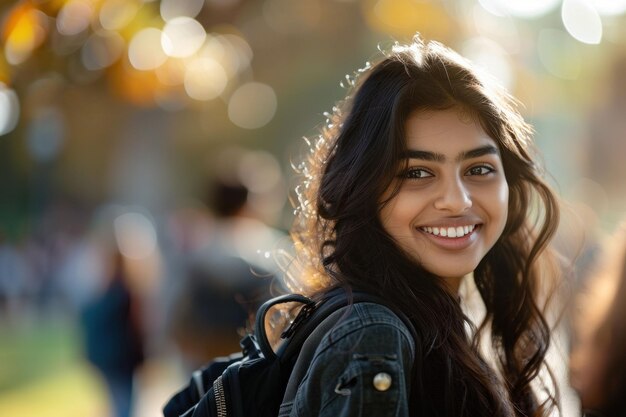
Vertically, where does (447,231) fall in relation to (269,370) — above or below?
above

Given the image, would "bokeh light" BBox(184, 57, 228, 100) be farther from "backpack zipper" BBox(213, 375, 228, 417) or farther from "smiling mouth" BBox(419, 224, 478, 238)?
"backpack zipper" BBox(213, 375, 228, 417)

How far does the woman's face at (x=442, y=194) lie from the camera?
2365 millimetres

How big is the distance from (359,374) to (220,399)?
1.48ft

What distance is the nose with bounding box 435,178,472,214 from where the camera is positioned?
2.35m

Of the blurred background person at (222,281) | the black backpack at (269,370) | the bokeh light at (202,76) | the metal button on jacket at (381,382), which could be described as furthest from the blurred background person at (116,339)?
the metal button on jacket at (381,382)

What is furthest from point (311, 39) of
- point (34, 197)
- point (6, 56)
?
point (6, 56)

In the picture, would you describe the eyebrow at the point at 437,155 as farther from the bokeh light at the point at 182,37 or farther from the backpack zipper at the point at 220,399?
the bokeh light at the point at 182,37

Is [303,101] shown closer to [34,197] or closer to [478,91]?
[34,197]

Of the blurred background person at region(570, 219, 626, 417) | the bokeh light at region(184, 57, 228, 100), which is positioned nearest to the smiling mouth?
the blurred background person at region(570, 219, 626, 417)

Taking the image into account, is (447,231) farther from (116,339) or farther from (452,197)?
(116,339)

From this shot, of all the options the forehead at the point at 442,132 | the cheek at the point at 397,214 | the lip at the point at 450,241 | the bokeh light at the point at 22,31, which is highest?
the bokeh light at the point at 22,31

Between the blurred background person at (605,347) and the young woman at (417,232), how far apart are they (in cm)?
26

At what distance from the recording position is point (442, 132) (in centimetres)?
240

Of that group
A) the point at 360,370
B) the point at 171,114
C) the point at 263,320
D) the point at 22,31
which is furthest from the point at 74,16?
the point at 171,114
